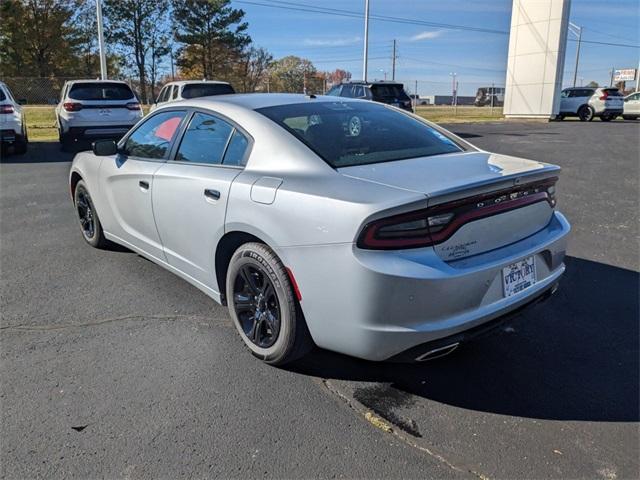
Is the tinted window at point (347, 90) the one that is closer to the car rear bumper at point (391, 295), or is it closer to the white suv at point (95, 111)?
the white suv at point (95, 111)

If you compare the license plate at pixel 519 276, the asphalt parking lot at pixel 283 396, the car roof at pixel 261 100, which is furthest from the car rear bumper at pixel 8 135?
the license plate at pixel 519 276

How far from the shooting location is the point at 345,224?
2.35 m

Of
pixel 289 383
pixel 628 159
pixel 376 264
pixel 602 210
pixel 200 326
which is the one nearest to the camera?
pixel 376 264

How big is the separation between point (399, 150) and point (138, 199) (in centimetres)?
206

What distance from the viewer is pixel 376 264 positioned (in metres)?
2.29

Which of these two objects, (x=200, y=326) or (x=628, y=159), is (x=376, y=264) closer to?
(x=200, y=326)

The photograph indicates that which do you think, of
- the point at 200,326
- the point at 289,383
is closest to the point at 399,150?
the point at 289,383

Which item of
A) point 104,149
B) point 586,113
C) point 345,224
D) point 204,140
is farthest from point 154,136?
point 586,113

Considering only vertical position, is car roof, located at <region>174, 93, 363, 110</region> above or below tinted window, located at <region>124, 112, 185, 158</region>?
above

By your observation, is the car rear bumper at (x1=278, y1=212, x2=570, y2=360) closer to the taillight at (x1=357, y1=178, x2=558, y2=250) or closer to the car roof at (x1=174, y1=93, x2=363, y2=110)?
the taillight at (x1=357, y1=178, x2=558, y2=250)

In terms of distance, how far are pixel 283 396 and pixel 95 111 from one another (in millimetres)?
11511

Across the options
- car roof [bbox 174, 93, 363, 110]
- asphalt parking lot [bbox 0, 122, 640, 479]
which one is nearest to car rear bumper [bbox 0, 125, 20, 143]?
asphalt parking lot [bbox 0, 122, 640, 479]

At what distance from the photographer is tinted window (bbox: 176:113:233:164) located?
334cm

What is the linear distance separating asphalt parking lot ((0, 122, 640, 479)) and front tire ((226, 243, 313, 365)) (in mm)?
167
